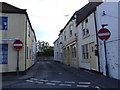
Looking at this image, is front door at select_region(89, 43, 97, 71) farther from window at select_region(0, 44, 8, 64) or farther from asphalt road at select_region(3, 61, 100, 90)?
window at select_region(0, 44, 8, 64)

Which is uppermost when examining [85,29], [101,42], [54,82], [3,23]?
[3,23]

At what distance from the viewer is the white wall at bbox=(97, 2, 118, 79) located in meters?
14.0

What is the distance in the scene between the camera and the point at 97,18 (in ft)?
56.2

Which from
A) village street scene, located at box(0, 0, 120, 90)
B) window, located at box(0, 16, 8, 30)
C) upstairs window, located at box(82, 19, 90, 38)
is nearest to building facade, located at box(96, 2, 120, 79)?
village street scene, located at box(0, 0, 120, 90)

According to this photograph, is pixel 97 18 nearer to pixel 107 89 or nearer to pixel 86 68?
pixel 86 68

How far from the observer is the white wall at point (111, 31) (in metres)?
14.0

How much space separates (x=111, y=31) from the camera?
591 inches

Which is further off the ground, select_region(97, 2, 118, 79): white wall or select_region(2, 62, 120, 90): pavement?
select_region(97, 2, 118, 79): white wall

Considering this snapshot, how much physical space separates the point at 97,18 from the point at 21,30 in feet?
20.9

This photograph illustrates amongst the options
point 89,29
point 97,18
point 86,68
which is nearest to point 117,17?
point 97,18

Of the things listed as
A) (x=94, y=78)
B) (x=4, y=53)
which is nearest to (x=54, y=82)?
(x=94, y=78)

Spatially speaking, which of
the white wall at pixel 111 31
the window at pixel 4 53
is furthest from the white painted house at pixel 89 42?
the window at pixel 4 53

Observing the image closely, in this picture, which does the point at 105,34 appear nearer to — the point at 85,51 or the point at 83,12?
the point at 85,51

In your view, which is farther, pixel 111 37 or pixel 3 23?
pixel 3 23
